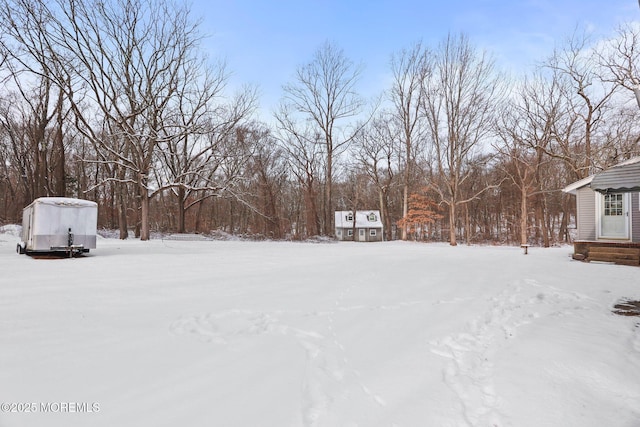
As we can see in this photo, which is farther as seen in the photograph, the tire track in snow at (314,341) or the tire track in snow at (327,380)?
the tire track in snow at (314,341)

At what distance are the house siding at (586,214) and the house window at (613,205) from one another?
0.33 meters

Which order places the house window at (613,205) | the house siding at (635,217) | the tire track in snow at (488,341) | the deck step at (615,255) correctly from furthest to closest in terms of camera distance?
the house window at (613,205) → the house siding at (635,217) → the deck step at (615,255) → the tire track in snow at (488,341)

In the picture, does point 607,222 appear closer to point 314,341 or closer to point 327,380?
point 314,341

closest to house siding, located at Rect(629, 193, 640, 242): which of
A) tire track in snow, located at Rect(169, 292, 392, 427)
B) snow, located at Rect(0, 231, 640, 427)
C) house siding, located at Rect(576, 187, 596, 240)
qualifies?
house siding, located at Rect(576, 187, 596, 240)

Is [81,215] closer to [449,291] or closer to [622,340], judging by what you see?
[449,291]

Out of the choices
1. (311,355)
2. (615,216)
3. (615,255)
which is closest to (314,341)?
(311,355)

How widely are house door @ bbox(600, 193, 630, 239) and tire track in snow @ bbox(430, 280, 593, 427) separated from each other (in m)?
7.80

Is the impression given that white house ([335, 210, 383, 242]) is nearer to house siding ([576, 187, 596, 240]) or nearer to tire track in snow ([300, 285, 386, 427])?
house siding ([576, 187, 596, 240])

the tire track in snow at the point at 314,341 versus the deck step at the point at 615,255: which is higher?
the deck step at the point at 615,255

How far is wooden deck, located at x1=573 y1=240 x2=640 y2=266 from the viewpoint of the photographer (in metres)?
9.49

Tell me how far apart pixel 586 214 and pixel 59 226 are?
18.5 meters

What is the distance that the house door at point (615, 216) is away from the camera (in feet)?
35.1

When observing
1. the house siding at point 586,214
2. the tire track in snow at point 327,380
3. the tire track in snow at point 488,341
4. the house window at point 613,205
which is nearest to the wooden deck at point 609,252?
the house siding at point 586,214

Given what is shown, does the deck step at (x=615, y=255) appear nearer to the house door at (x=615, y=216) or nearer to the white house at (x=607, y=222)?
the white house at (x=607, y=222)
